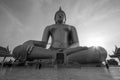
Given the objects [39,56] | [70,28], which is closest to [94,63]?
[39,56]

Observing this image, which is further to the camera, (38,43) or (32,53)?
(38,43)

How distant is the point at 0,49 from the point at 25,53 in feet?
10.7

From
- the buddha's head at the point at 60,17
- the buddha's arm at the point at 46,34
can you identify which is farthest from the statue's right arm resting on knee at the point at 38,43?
the buddha's head at the point at 60,17

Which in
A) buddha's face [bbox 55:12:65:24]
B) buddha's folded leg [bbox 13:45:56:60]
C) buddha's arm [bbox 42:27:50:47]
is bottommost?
buddha's folded leg [bbox 13:45:56:60]

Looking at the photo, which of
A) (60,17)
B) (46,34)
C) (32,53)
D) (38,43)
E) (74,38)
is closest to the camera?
(32,53)

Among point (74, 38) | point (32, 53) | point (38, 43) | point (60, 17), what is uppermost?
point (60, 17)

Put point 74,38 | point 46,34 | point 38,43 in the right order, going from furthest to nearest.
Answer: point 46,34, point 74,38, point 38,43

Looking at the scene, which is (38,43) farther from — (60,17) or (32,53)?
(60,17)

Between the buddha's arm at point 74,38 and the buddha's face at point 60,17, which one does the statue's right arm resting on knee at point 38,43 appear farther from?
the buddha's arm at point 74,38

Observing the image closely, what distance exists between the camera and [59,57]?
153 inches

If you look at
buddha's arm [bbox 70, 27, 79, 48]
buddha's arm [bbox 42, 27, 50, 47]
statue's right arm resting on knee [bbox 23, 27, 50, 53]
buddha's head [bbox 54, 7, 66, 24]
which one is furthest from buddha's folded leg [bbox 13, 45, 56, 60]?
buddha's head [bbox 54, 7, 66, 24]

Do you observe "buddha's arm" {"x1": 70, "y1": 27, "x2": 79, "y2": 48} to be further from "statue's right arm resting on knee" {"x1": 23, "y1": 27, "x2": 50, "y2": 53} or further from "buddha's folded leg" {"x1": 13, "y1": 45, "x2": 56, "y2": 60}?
"buddha's folded leg" {"x1": 13, "y1": 45, "x2": 56, "y2": 60}

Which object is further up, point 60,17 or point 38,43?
point 60,17

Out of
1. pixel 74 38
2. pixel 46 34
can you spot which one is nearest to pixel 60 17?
pixel 46 34
